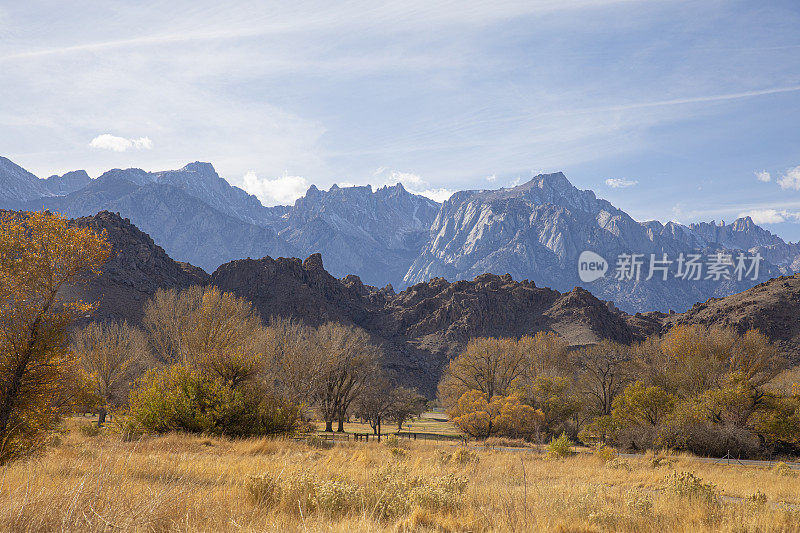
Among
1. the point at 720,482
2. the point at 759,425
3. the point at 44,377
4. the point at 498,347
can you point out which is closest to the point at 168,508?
the point at 44,377

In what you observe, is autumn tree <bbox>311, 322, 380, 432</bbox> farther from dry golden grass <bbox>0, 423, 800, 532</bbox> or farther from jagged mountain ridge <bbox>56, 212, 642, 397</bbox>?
jagged mountain ridge <bbox>56, 212, 642, 397</bbox>

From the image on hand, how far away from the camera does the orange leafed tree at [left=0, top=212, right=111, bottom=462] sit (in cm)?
1023

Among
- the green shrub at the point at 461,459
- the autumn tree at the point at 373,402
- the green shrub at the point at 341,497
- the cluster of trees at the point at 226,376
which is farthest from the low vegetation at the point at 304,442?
the autumn tree at the point at 373,402

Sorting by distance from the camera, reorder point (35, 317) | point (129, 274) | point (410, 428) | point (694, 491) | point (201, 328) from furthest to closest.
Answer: point (129, 274) < point (410, 428) < point (201, 328) < point (35, 317) < point (694, 491)

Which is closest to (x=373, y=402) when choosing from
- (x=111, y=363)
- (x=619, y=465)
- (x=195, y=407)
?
(x=111, y=363)

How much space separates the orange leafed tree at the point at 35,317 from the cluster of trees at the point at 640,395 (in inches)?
1051

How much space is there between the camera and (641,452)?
31766 mm

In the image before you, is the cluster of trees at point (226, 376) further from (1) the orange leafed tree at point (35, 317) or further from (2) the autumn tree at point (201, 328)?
(1) the orange leafed tree at point (35, 317)

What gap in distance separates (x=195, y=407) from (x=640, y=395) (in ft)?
106

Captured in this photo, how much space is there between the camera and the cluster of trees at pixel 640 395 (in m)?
31.2

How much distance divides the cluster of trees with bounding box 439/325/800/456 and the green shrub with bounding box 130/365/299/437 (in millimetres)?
18695

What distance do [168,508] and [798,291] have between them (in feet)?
504

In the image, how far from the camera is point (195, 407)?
63.6 feet

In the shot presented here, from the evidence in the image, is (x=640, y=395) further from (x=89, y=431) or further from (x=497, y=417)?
(x=89, y=431)
